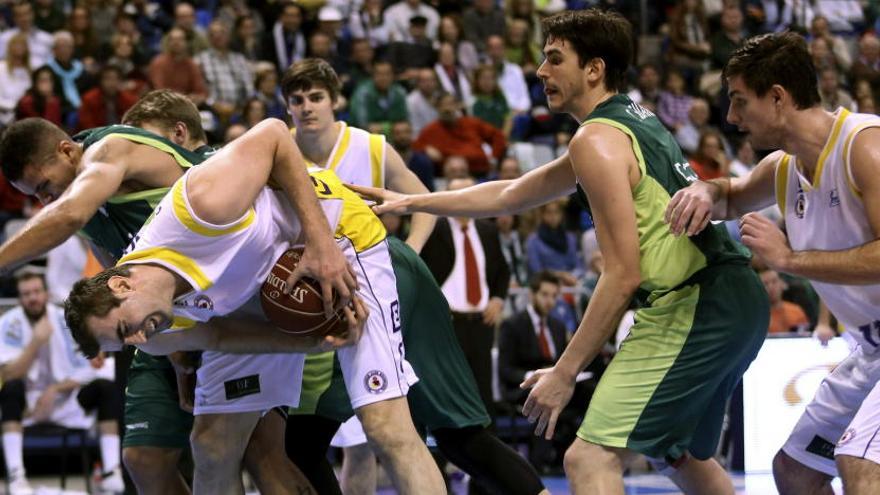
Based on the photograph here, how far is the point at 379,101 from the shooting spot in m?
12.3

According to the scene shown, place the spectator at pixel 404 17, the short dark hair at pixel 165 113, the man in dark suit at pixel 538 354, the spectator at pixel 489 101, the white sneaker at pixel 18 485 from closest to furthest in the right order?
1. the short dark hair at pixel 165 113
2. the white sneaker at pixel 18 485
3. the man in dark suit at pixel 538 354
4. the spectator at pixel 489 101
5. the spectator at pixel 404 17

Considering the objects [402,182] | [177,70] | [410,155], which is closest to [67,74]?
[177,70]

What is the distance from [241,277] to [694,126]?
10117mm

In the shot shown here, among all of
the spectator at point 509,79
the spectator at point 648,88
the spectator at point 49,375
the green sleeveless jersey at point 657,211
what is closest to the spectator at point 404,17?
the spectator at point 509,79

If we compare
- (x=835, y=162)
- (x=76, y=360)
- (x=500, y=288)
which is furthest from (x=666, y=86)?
(x=835, y=162)

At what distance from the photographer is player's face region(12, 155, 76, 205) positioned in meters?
4.79

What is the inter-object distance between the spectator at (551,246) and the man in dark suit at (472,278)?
2.16 metres

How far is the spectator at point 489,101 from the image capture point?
13.2m

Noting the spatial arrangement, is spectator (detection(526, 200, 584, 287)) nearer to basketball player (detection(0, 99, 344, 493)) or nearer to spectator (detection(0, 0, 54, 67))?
spectator (detection(0, 0, 54, 67))

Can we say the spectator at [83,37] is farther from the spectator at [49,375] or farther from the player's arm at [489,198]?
the player's arm at [489,198]

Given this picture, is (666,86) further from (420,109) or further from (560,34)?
(560,34)

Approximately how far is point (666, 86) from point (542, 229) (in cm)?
385

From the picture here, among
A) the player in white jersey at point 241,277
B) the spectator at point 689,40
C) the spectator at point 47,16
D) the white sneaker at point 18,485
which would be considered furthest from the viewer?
the spectator at point 689,40

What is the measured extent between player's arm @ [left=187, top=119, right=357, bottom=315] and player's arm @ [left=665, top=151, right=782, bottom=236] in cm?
110
